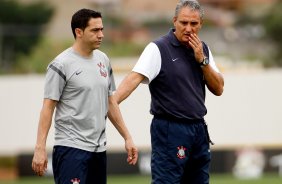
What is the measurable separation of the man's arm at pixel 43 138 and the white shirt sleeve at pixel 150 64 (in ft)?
2.55

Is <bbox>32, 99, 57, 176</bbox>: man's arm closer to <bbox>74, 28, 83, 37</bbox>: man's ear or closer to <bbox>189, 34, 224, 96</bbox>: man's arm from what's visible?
<bbox>74, 28, 83, 37</bbox>: man's ear

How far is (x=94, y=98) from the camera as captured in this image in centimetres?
793

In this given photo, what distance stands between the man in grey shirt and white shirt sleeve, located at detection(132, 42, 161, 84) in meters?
0.32

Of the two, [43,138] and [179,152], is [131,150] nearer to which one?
[179,152]

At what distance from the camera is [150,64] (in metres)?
8.07

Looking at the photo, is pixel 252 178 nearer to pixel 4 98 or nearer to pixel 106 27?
Answer: pixel 4 98

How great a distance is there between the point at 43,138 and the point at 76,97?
0.42 meters

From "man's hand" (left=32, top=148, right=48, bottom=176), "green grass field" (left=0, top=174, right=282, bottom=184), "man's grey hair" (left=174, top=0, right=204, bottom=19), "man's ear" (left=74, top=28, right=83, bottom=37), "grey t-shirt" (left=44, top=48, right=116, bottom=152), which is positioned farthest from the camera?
"green grass field" (left=0, top=174, right=282, bottom=184)

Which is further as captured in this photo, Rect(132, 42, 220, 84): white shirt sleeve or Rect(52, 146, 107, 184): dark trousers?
Rect(132, 42, 220, 84): white shirt sleeve

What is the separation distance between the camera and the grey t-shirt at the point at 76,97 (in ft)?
25.8

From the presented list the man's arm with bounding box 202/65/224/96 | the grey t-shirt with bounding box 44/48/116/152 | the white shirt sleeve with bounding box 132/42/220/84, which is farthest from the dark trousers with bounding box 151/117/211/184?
the grey t-shirt with bounding box 44/48/116/152

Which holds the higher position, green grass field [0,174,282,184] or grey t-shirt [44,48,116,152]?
grey t-shirt [44,48,116,152]

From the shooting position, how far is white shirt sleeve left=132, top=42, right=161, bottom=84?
8.06 metres

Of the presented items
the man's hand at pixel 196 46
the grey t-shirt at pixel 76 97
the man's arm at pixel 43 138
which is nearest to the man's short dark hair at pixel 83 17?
the grey t-shirt at pixel 76 97
